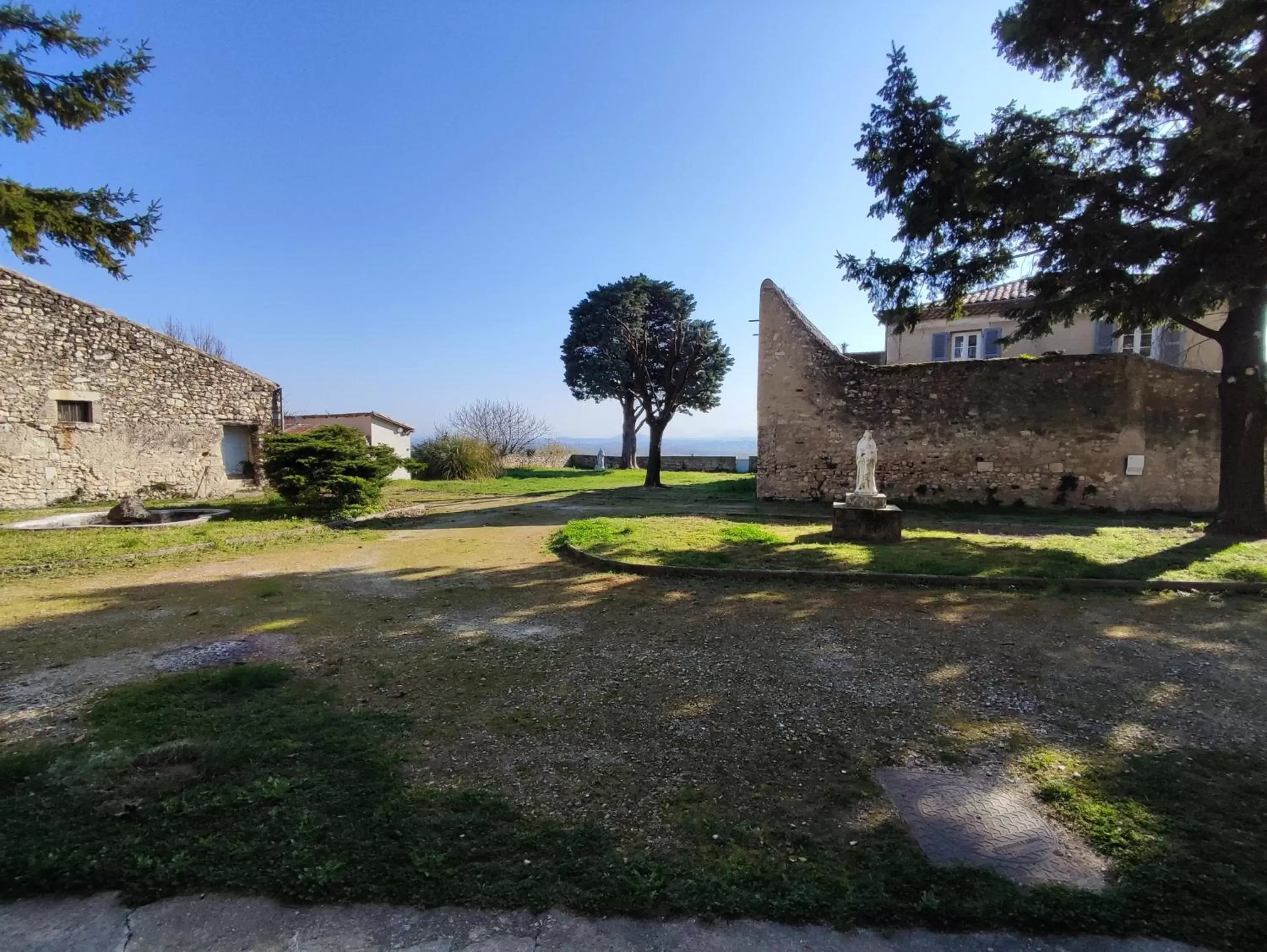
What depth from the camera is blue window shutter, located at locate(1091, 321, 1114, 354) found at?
17.2 metres

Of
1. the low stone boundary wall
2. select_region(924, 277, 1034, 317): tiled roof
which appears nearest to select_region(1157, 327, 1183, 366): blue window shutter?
select_region(924, 277, 1034, 317): tiled roof

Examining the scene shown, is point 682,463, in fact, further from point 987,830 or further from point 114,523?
point 987,830

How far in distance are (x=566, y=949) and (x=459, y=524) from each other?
34.8ft

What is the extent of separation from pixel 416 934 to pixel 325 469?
11.8 metres

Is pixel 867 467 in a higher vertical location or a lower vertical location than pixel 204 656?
higher

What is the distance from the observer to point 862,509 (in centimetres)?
926

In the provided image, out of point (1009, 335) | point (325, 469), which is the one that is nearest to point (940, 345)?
point (1009, 335)

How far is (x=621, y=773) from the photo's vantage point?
2902 mm

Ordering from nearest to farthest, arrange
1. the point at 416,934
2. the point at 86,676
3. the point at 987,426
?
1. the point at 416,934
2. the point at 86,676
3. the point at 987,426

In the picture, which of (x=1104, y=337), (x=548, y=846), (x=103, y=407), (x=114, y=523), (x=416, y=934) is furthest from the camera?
(x=1104, y=337)

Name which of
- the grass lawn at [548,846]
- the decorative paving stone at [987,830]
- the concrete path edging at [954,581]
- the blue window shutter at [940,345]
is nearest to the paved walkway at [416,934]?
the grass lawn at [548,846]

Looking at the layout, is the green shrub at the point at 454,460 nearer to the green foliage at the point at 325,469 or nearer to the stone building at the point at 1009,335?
the green foliage at the point at 325,469

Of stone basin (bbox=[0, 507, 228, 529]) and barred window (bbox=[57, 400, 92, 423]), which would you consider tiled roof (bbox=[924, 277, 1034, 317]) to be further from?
barred window (bbox=[57, 400, 92, 423])

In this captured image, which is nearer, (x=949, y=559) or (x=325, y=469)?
(x=949, y=559)
